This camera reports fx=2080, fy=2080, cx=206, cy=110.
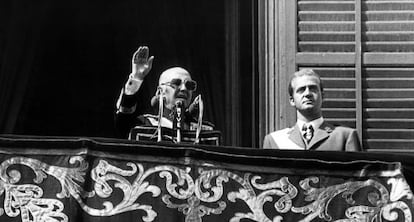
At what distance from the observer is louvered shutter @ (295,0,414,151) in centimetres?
1350

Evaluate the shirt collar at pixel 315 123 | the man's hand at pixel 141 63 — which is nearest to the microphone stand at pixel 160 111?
the man's hand at pixel 141 63

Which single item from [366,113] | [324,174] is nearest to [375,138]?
[366,113]

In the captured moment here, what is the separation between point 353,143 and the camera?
1271cm

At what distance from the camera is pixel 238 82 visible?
1451 centimetres

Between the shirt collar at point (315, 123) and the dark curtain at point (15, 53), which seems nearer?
the shirt collar at point (315, 123)

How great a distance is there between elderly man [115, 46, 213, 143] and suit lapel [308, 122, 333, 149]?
642 millimetres

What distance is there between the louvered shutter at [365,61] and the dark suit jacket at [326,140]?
0.70 m

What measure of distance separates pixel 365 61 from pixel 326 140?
3.42ft

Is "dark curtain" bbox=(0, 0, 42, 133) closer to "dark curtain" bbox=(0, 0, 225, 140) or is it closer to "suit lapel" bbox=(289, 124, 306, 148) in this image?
"dark curtain" bbox=(0, 0, 225, 140)

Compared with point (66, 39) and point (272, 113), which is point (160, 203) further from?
point (66, 39)

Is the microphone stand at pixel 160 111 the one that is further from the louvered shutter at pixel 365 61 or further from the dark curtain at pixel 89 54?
the dark curtain at pixel 89 54

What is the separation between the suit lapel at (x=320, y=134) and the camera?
1272 cm

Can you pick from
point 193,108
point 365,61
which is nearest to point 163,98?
point 193,108

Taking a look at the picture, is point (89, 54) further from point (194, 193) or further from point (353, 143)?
point (194, 193)
